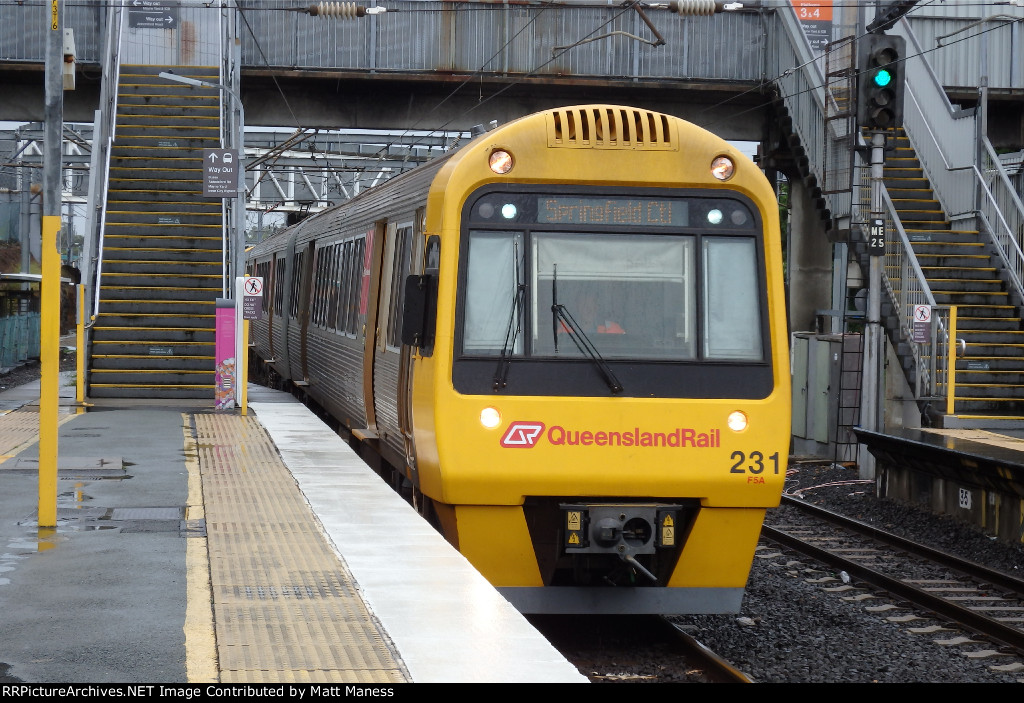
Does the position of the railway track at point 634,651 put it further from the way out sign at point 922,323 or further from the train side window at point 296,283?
the train side window at point 296,283

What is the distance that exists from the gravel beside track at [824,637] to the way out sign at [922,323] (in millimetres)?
4915

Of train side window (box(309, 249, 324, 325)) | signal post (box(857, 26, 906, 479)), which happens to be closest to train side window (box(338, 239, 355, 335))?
train side window (box(309, 249, 324, 325))

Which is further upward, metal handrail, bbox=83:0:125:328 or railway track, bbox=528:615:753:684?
metal handrail, bbox=83:0:125:328

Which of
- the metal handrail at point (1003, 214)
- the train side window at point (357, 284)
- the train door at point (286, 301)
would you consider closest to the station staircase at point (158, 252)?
the train door at point (286, 301)


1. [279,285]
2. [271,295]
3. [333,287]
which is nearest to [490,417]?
[333,287]

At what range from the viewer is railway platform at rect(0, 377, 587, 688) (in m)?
5.11

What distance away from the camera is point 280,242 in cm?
2419

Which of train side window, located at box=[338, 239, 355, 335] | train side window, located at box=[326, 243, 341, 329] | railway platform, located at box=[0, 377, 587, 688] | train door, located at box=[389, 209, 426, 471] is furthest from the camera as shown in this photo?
train side window, located at box=[326, 243, 341, 329]

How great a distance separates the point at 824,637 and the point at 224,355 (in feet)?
35.2

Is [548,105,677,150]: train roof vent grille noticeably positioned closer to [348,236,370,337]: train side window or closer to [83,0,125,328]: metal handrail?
[348,236,370,337]: train side window

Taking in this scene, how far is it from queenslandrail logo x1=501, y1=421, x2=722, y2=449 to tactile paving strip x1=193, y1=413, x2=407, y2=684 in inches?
49.6

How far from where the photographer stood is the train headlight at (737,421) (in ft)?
26.3

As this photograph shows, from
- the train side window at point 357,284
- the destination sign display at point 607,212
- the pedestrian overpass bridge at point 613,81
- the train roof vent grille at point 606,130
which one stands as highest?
the pedestrian overpass bridge at point 613,81

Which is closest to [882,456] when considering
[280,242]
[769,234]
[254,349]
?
[769,234]
